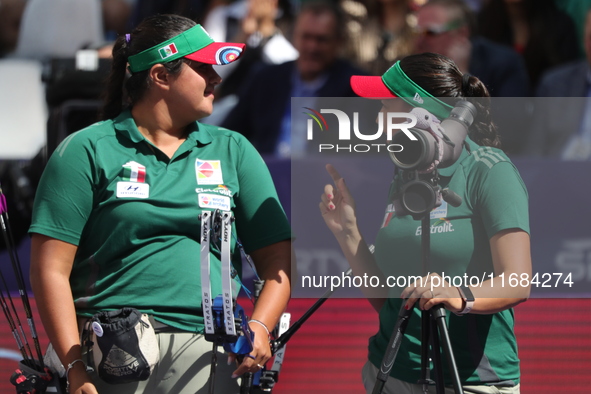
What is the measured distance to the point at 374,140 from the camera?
2.66 meters

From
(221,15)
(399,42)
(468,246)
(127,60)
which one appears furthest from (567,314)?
(221,15)

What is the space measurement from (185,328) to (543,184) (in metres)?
1.20

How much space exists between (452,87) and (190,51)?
796 millimetres

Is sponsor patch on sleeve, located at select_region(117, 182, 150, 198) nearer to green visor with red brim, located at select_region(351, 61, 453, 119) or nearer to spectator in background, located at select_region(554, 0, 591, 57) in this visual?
green visor with red brim, located at select_region(351, 61, 453, 119)

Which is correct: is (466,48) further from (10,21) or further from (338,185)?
(10,21)

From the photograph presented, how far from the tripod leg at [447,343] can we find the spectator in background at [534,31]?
13.2 ft

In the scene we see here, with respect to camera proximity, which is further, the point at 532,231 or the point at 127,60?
the point at 127,60

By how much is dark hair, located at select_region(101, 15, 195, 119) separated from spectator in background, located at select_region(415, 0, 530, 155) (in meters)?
2.48

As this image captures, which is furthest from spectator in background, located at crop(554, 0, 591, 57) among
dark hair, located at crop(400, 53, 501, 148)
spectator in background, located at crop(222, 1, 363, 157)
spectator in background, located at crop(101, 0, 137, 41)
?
dark hair, located at crop(400, 53, 501, 148)

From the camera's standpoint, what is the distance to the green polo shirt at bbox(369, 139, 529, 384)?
248 cm

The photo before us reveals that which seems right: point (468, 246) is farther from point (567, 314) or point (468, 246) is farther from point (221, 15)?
point (221, 15)

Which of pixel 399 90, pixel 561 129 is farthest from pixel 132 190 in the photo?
pixel 561 129

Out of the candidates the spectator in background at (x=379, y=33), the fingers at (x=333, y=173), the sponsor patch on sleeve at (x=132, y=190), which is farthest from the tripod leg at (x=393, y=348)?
the spectator in background at (x=379, y=33)

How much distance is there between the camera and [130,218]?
2592 mm
